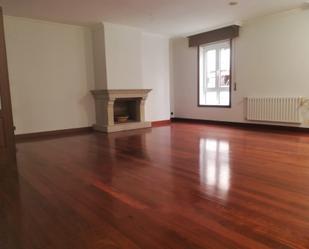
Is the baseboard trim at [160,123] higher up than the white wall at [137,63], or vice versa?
the white wall at [137,63]

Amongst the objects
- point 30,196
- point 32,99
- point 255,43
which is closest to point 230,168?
point 30,196

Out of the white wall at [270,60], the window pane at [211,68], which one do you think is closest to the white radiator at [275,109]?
the white wall at [270,60]

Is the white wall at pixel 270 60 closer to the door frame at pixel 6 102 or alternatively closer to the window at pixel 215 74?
the window at pixel 215 74

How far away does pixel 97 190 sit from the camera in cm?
226

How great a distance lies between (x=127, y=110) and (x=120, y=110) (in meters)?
0.21

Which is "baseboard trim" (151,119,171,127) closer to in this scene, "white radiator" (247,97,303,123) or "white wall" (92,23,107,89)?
"white wall" (92,23,107,89)

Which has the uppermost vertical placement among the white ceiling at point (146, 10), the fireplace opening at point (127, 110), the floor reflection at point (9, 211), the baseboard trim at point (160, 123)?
the white ceiling at point (146, 10)

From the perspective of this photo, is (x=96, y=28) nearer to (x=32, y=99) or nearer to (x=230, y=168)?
(x=32, y=99)

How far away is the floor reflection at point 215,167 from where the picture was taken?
223cm

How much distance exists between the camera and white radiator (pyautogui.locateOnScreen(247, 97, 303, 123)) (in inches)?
203

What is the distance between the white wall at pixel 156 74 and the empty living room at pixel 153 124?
1.6 inches

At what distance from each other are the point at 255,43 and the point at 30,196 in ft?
18.1

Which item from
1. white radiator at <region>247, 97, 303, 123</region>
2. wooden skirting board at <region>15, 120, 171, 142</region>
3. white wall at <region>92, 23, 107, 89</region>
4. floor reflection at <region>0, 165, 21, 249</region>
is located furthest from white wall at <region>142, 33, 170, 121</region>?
floor reflection at <region>0, 165, 21, 249</region>

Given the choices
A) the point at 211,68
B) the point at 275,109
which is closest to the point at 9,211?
the point at 275,109
